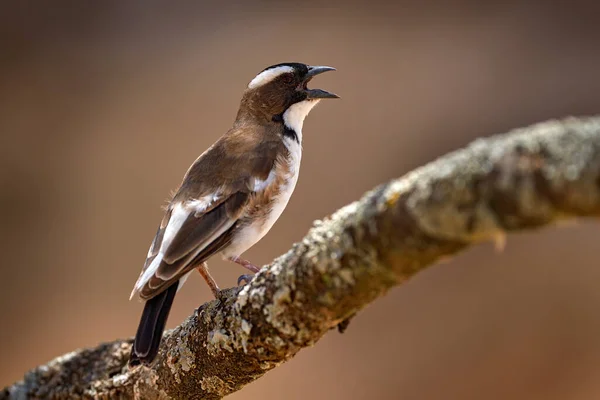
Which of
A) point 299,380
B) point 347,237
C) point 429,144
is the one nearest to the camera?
point 347,237

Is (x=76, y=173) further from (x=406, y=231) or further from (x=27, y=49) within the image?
(x=406, y=231)

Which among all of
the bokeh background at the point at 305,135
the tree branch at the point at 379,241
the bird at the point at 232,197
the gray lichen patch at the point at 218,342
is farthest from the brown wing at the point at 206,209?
the bokeh background at the point at 305,135

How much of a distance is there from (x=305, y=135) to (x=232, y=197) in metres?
3.71

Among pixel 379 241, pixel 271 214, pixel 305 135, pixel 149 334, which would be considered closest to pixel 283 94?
pixel 271 214

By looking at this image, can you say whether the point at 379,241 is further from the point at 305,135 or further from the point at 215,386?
the point at 305,135

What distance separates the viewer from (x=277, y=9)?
6.72m

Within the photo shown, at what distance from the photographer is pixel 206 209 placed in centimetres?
255

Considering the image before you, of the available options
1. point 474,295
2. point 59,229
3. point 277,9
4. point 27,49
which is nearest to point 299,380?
point 474,295

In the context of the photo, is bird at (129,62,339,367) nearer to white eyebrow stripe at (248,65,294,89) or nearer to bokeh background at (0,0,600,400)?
white eyebrow stripe at (248,65,294,89)

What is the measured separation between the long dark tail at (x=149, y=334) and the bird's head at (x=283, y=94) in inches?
49.0

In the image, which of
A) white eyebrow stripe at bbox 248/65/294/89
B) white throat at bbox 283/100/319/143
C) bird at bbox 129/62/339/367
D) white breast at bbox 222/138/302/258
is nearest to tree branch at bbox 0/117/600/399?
bird at bbox 129/62/339/367

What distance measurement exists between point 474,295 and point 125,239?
2.93 metres

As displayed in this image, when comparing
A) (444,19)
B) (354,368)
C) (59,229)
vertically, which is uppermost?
(59,229)

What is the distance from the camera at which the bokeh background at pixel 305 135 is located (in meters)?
5.49
